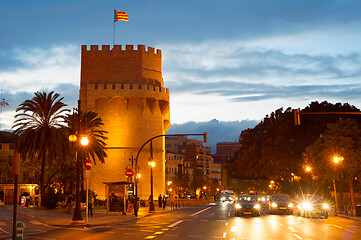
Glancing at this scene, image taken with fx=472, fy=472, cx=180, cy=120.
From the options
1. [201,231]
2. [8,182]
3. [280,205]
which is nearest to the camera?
[201,231]

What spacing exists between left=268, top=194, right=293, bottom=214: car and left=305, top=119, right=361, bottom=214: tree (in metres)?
5.53

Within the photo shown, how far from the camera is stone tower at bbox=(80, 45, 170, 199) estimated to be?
6894cm

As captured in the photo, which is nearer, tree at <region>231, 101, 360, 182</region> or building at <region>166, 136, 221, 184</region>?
tree at <region>231, 101, 360, 182</region>

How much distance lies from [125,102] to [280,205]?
111ft

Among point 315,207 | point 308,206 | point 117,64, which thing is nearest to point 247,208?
point 308,206

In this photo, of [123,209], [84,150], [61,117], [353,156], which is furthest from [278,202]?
[61,117]

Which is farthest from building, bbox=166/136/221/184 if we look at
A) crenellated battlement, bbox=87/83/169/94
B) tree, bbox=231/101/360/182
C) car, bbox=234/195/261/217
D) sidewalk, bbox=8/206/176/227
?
car, bbox=234/195/261/217

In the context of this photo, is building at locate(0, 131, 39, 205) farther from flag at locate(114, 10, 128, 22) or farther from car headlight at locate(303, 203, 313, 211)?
car headlight at locate(303, 203, 313, 211)

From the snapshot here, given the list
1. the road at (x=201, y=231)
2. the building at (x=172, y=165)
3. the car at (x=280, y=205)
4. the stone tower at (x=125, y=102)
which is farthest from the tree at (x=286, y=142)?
the building at (x=172, y=165)

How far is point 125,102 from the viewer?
228 ft

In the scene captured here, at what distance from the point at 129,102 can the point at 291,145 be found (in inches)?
973

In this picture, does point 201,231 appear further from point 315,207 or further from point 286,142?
point 286,142

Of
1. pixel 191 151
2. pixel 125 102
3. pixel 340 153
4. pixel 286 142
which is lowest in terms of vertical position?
pixel 340 153

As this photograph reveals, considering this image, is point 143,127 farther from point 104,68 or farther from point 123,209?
point 123,209
